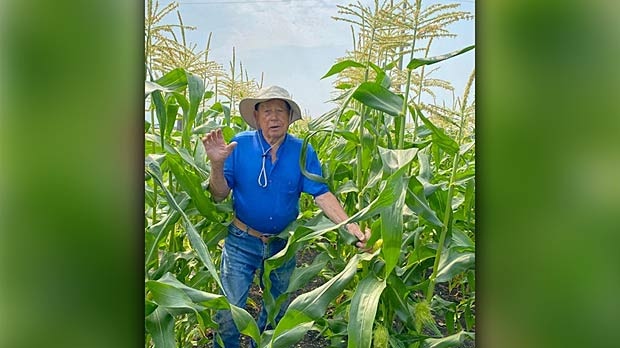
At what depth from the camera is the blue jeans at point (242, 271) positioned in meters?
1.11

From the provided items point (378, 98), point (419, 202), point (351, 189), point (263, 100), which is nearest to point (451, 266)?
point (419, 202)

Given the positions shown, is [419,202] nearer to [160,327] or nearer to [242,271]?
[242,271]

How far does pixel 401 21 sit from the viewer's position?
1.08m

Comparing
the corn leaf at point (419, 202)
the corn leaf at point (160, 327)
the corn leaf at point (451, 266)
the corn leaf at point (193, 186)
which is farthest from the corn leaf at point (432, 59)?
the corn leaf at point (160, 327)

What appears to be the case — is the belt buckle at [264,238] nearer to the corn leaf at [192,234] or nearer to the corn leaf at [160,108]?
the corn leaf at [192,234]

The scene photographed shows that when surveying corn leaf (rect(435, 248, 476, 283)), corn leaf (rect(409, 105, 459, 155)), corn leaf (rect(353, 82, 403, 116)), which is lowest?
corn leaf (rect(435, 248, 476, 283))

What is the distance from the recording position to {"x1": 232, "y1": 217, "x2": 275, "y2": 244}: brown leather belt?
3.65 feet

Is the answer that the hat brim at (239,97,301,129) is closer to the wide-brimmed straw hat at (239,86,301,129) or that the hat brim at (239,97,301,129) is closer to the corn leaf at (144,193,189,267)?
the wide-brimmed straw hat at (239,86,301,129)

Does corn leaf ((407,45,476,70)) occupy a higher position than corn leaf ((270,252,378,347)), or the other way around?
corn leaf ((407,45,476,70))

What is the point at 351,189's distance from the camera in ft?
3.59

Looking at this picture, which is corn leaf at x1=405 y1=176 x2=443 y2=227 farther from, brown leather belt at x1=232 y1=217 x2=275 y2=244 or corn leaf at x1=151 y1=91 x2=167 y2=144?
corn leaf at x1=151 y1=91 x2=167 y2=144

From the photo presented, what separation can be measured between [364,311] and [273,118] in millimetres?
403

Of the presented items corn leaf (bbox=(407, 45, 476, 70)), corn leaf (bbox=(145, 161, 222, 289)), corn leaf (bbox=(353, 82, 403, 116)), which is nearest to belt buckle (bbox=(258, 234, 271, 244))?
corn leaf (bbox=(145, 161, 222, 289))
